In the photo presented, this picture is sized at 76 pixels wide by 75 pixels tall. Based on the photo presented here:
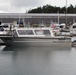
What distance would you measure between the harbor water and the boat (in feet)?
2.39

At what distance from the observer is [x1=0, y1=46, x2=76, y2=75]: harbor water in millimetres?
29186

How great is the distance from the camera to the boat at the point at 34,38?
4500cm

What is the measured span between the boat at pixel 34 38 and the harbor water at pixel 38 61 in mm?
727

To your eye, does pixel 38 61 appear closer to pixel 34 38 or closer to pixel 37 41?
pixel 34 38

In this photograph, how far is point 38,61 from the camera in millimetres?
35156

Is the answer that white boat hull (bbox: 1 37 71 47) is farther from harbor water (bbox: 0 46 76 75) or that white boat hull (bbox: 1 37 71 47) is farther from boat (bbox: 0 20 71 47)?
harbor water (bbox: 0 46 76 75)

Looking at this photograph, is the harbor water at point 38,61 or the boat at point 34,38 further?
the boat at point 34,38

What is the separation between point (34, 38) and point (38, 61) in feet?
32.9

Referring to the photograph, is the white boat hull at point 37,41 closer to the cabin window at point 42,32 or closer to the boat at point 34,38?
the boat at point 34,38

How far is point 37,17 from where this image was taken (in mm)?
104938

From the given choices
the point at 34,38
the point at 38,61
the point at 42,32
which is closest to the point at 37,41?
the point at 34,38

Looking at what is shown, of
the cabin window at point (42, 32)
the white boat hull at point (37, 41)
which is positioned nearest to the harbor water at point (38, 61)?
the white boat hull at point (37, 41)

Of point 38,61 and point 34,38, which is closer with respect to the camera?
point 38,61

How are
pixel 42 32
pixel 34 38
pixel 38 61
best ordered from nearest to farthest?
pixel 38 61 → pixel 34 38 → pixel 42 32
